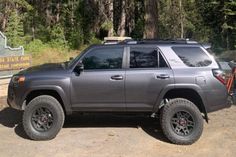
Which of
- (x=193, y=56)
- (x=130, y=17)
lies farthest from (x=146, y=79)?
(x=130, y=17)

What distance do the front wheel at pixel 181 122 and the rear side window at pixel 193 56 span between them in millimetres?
739

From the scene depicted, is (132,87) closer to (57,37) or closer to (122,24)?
(57,37)

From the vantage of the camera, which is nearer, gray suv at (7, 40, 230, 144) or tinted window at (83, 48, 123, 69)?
gray suv at (7, 40, 230, 144)

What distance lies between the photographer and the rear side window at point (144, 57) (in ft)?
27.7

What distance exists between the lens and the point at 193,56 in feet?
27.4

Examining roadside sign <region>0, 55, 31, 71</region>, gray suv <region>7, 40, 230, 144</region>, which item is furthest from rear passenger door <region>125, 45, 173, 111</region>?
roadside sign <region>0, 55, 31, 71</region>

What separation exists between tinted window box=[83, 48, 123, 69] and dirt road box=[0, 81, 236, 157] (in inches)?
52.0

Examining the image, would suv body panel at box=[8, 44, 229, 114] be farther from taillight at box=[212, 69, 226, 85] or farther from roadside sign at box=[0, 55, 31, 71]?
roadside sign at box=[0, 55, 31, 71]

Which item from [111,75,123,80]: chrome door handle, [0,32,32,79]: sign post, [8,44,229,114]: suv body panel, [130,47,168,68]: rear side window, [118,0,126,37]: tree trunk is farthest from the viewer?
[118,0,126,37]: tree trunk

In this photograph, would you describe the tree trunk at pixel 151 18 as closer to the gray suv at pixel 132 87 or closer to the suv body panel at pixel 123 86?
the gray suv at pixel 132 87

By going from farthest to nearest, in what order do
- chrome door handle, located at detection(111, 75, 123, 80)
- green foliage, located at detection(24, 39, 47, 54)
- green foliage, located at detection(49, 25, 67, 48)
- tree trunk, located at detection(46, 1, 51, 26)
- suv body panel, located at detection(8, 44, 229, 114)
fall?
1. tree trunk, located at detection(46, 1, 51, 26)
2. green foliage, located at detection(49, 25, 67, 48)
3. green foliage, located at detection(24, 39, 47, 54)
4. chrome door handle, located at detection(111, 75, 123, 80)
5. suv body panel, located at detection(8, 44, 229, 114)

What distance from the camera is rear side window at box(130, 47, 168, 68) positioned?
27.7 feet

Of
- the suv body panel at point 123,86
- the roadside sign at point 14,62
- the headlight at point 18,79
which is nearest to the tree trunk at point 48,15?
the roadside sign at point 14,62

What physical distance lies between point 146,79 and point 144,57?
0.47m
